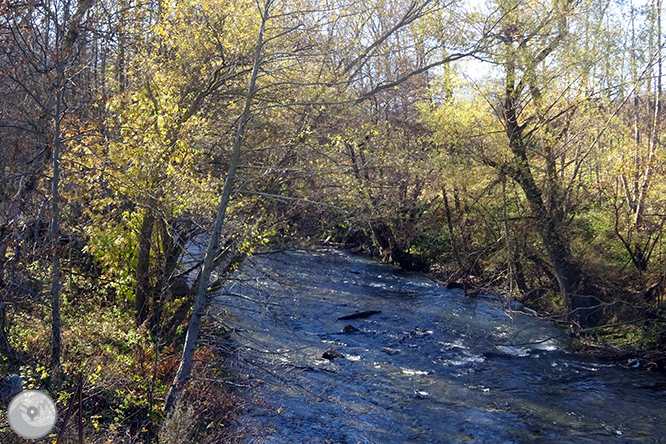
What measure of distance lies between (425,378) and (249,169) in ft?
18.6

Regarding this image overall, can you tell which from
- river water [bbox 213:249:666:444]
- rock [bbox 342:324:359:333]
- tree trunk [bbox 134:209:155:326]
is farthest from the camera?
rock [bbox 342:324:359:333]

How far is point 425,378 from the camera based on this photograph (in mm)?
11898

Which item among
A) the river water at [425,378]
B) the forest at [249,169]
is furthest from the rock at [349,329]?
the forest at [249,169]

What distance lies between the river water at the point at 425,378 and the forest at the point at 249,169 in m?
0.83

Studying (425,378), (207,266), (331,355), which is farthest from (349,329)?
(207,266)

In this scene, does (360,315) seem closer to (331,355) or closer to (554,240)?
(331,355)

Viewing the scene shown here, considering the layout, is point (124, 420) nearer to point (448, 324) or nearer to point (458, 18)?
point (448, 324)

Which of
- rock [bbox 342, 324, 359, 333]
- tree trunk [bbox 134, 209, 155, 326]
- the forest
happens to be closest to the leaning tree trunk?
the forest

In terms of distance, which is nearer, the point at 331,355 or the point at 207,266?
the point at 207,266

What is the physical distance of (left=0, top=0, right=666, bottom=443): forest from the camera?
7.92 metres

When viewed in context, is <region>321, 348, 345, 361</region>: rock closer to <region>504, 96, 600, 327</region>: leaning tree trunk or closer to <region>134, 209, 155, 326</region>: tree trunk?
<region>134, 209, 155, 326</region>: tree trunk

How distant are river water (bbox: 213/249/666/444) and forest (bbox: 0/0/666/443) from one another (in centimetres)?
83

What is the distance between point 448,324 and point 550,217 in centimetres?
394

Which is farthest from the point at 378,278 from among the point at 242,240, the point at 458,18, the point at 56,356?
the point at 56,356
